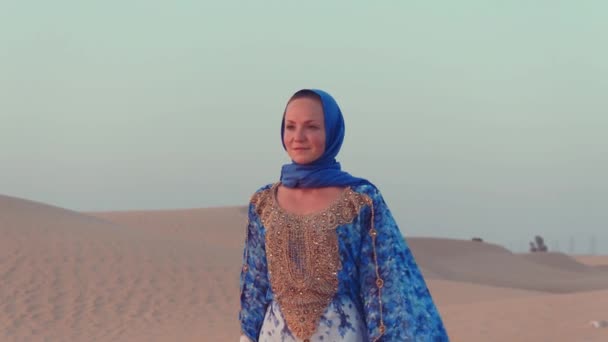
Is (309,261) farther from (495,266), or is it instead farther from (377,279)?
(495,266)

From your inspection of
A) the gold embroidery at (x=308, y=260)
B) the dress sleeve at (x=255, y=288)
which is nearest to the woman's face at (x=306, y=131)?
the gold embroidery at (x=308, y=260)

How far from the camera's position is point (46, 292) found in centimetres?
1812

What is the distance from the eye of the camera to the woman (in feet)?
12.1

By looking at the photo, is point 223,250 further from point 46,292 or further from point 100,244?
point 46,292

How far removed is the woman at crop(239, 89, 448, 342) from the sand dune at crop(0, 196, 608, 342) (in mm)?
9028

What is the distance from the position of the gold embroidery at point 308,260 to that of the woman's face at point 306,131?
234 millimetres

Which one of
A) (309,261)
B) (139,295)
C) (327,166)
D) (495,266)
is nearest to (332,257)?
(309,261)

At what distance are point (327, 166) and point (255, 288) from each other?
25.5 inches

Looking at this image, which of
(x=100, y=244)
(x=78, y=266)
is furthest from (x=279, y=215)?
(x=100, y=244)

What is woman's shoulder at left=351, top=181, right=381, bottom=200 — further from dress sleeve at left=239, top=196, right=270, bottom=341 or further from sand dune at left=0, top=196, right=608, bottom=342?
sand dune at left=0, top=196, right=608, bottom=342

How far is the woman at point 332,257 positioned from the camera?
145 inches

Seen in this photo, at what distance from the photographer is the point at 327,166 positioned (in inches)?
148

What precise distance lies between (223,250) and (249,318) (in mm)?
22389

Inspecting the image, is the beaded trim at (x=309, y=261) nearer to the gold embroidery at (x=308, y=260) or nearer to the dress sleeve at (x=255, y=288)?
the gold embroidery at (x=308, y=260)
